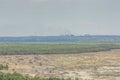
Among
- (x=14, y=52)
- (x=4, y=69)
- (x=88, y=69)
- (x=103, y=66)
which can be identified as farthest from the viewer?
(x=14, y=52)

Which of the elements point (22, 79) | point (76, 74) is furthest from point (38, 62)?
point (22, 79)

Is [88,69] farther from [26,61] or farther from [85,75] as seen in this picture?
[26,61]

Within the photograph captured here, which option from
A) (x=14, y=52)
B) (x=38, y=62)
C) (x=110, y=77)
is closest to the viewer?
(x=110, y=77)

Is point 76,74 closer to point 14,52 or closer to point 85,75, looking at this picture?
point 85,75

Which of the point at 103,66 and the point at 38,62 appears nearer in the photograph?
the point at 103,66

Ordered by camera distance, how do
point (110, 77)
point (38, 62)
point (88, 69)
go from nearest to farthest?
point (110, 77) < point (88, 69) < point (38, 62)

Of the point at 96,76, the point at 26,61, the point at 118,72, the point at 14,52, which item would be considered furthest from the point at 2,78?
the point at 14,52

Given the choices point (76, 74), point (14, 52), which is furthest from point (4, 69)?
point (14, 52)

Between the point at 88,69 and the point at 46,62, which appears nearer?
the point at 88,69
